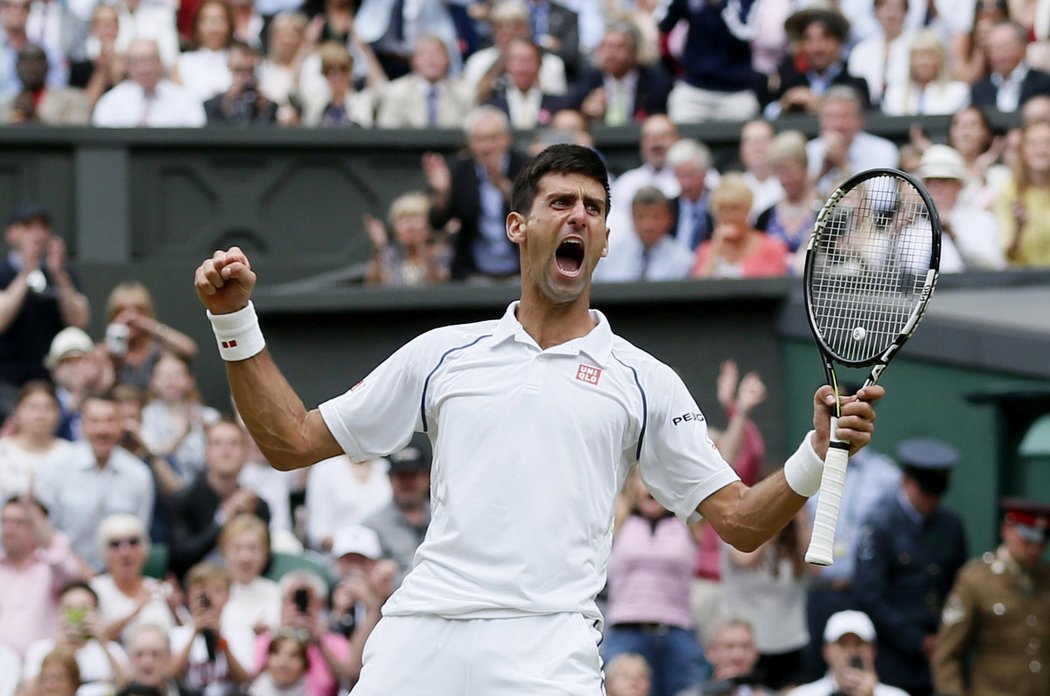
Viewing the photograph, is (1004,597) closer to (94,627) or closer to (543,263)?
(94,627)

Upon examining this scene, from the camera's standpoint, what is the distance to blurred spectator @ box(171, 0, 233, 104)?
14422 millimetres

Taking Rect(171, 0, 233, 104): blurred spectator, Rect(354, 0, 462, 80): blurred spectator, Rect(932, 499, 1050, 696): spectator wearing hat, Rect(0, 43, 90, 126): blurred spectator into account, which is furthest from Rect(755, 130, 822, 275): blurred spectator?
Rect(0, 43, 90, 126): blurred spectator

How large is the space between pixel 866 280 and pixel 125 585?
5148 millimetres

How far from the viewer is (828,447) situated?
5070mm

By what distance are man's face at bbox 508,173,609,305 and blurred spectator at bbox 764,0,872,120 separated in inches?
354

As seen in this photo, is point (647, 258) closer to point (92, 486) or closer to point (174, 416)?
point (174, 416)

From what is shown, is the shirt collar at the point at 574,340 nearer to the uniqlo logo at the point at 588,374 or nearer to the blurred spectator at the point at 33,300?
the uniqlo logo at the point at 588,374

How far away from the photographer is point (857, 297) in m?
5.68

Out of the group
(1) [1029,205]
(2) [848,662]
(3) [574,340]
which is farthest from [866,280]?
(1) [1029,205]

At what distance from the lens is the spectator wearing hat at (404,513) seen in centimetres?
1020

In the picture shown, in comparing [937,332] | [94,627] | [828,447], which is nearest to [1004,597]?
[937,332]

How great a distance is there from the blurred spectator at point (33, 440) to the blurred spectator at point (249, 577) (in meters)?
1.27

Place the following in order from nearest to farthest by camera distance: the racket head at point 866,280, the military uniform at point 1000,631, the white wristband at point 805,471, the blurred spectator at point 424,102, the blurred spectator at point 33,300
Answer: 1. the white wristband at point 805,471
2. the racket head at point 866,280
3. the military uniform at point 1000,631
4. the blurred spectator at point 33,300
5. the blurred spectator at point 424,102

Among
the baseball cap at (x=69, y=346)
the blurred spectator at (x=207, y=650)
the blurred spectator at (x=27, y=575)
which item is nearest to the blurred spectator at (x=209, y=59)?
the baseball cap at (x=69, y=346)
